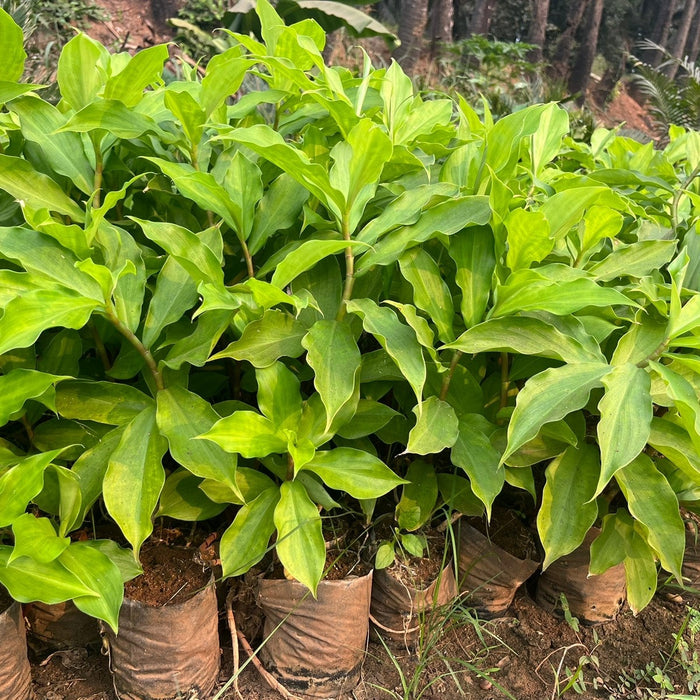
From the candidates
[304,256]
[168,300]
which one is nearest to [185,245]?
[168,300]

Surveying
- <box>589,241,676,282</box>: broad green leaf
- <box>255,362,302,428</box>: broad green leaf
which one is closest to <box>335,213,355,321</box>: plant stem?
<box>255,362,302,428</box>: broad green leaf

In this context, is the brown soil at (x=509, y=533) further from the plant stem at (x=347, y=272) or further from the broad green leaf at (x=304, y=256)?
the broad green leaf at (x=304, y=256)

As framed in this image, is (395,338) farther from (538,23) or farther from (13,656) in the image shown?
Result: (538,23)

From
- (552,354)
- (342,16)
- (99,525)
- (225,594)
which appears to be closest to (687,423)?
(552,354)

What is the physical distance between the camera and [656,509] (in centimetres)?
116

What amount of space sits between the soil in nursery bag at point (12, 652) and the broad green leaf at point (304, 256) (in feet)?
2.43

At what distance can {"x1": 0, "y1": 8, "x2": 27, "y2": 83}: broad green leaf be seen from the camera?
3.69 feet

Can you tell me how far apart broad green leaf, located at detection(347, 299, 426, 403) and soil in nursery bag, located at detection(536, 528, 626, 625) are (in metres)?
0.70

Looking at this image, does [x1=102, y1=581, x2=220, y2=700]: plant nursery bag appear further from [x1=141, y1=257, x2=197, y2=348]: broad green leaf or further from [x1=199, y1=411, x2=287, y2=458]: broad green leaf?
[x1=141, y1=257, x2=197, y2=348]: broad green leaf

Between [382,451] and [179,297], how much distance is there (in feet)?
2.13

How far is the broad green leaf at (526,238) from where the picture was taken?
1036mm

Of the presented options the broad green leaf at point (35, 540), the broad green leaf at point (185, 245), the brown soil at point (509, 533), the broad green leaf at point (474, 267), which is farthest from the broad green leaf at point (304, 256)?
the brown soil at point (509, 533)

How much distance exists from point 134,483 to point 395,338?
0.49 metres

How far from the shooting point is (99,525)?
1370mm
